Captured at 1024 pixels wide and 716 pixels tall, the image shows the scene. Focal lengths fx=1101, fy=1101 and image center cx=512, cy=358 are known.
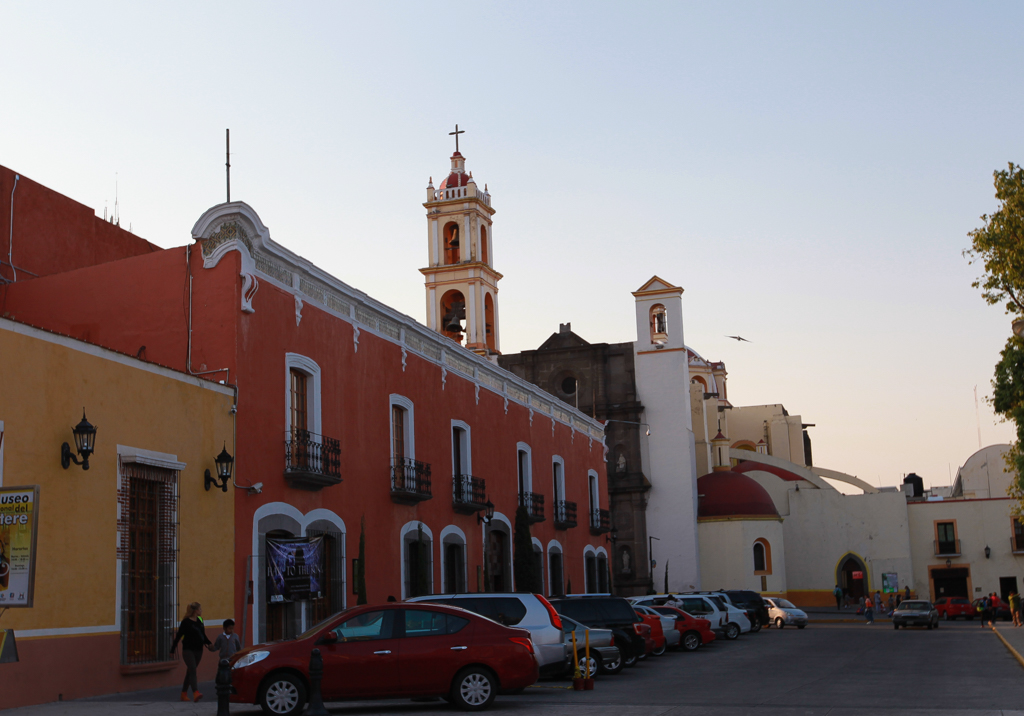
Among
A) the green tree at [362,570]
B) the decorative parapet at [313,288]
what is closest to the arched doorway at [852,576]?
the decorative parapet at [313,288]

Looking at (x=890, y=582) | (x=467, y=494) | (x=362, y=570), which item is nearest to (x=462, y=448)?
(x=467, y=494)

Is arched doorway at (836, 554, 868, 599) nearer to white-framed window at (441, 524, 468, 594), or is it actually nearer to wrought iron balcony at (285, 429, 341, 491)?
white-framed window at (441, 524, 468, 594)

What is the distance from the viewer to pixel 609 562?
47219mm

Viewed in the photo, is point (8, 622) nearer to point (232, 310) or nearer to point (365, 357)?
point (232, 310)

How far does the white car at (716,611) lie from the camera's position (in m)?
33.7

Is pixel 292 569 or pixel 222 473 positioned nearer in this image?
pixel 222 473

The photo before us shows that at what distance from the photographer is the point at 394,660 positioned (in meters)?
14.1

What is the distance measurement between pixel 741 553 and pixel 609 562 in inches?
493

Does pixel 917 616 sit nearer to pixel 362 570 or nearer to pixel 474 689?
pixel 362 570

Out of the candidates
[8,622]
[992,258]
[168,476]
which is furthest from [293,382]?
[992,258]

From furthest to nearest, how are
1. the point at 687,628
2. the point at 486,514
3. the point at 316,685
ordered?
the point at 486,514
the point at 687,628
the point at 316,685

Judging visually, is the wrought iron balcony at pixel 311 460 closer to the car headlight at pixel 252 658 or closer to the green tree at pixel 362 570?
the green tree at pixel 362 570

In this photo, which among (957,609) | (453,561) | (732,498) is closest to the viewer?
(453,561)

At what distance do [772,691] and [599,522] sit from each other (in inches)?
1130
